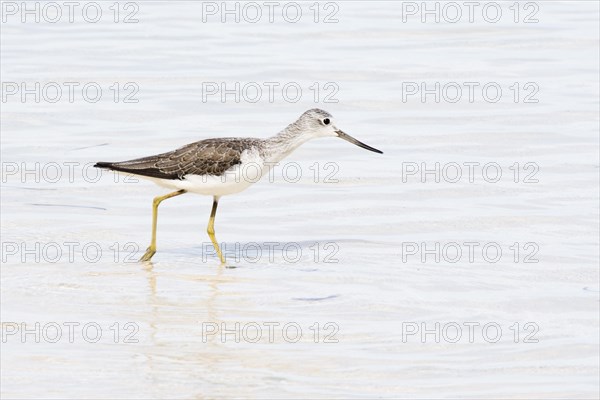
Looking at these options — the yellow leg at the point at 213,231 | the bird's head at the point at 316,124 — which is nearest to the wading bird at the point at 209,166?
the yellow leg at the point at 213,231

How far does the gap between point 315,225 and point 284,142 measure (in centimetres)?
90

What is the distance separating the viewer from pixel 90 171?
47.0 feet

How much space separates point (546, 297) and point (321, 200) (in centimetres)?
360

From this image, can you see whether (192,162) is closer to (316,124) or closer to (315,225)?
(316,124)

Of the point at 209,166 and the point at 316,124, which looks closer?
the point at 209,166

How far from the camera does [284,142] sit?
1237 cm

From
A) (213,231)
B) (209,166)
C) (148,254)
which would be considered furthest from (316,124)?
(148,254)

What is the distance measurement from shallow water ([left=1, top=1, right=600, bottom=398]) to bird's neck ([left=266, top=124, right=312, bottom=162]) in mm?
722

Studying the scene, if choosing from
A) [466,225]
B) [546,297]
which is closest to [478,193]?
[466,225]

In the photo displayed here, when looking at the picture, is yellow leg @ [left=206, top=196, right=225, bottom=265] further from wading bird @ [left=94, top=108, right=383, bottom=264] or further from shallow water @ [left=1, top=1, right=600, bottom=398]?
shallow water @ [left=1, top=1, right=600, bottom=398]

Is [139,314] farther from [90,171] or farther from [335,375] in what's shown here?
[90,171]

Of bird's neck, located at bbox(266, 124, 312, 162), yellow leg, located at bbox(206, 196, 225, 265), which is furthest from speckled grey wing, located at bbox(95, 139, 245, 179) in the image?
yellow leg, located at bbox(206, 196, 225, 265)

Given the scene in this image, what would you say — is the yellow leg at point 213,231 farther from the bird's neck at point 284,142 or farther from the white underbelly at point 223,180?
the bird's neck at point 284,142

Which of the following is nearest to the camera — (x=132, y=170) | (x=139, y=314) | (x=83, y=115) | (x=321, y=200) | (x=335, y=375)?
(x=335, y=375)
